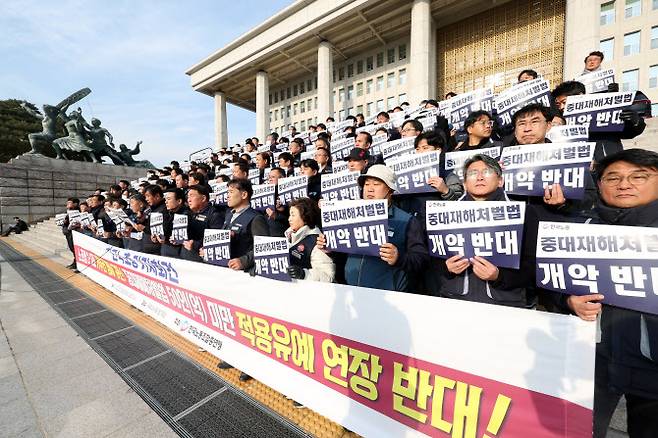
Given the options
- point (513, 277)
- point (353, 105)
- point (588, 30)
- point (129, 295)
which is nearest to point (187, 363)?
point (129, 295)

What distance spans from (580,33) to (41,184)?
37781 mm

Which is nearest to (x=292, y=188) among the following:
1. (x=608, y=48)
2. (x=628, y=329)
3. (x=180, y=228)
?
(x=180, y=228)

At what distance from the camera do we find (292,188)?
5188 millimetres

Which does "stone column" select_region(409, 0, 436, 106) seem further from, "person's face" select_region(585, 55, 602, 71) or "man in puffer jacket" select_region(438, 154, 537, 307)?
"man in puffer jacket" select_region(438, 154, 537, 307)

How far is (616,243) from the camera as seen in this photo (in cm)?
135

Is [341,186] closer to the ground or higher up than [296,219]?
higher up

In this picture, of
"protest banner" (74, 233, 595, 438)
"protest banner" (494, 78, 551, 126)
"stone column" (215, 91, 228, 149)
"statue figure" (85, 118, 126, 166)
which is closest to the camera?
"protest banner" (74, 233, 595, 438)

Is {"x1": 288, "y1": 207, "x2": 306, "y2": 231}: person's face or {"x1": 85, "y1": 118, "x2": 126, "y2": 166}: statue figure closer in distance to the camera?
{"x1": 288, "y1": 207, "x2": 306, "y2": 231}: person's face

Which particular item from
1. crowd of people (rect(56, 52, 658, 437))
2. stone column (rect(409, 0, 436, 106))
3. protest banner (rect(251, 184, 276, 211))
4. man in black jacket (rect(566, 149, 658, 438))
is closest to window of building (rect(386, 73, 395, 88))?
stone column (rect(409, 0, 436, 106))

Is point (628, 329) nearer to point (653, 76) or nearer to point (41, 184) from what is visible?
point (41, 184)

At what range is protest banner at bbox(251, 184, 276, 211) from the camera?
206 inches

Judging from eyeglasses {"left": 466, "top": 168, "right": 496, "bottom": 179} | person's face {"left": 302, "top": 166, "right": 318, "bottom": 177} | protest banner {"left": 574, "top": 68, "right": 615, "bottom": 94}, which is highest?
protest banner {"left": 574, "top": 68, "right": 615, "bottom": 94}

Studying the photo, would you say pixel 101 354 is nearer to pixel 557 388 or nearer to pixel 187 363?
pixel 187 363

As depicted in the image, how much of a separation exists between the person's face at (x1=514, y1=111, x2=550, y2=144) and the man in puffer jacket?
5.77ft
